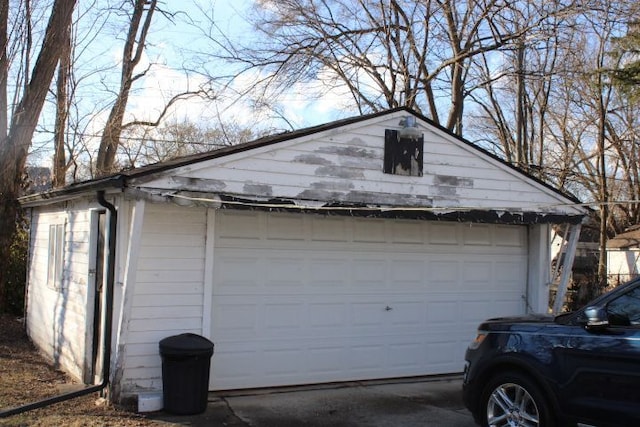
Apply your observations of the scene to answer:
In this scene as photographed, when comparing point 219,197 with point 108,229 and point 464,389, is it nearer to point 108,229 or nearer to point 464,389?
point 108,229

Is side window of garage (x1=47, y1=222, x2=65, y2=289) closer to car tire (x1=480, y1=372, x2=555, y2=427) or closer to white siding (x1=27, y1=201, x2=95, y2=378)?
white siding (x1=27, y1=201, x2=95, y2=378)

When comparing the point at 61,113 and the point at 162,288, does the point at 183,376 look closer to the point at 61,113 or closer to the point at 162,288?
the point at 162,288

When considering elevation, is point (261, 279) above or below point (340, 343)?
above

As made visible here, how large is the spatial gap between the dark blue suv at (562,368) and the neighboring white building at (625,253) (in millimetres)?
27494

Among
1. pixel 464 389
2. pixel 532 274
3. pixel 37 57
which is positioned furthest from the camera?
pixel 37 57

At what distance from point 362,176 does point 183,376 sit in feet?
11.1

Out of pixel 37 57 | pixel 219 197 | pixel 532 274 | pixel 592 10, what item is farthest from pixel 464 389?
pixel 592 10

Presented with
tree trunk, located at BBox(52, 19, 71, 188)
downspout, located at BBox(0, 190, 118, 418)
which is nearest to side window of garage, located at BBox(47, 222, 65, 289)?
downspout, located at BBox(0, 190, 118, 418)

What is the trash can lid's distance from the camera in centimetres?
673

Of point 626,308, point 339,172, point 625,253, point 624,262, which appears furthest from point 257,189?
point 624,262

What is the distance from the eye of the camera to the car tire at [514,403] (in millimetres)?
5217

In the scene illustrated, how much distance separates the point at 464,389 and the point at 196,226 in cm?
362

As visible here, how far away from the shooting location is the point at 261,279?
816cm

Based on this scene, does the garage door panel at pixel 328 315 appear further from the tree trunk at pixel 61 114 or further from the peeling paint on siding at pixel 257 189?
the tree trunk at pixel 61 114
